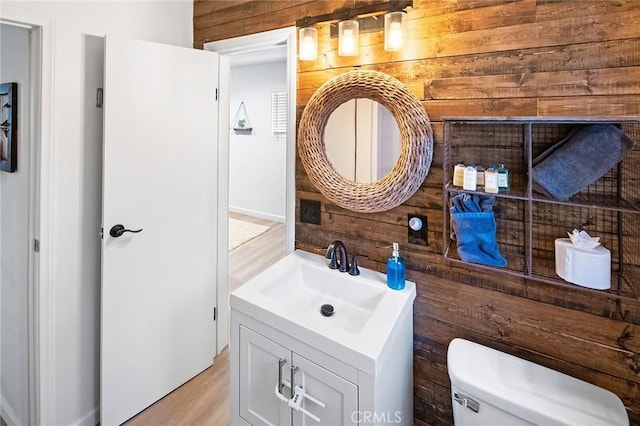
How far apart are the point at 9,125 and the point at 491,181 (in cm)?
215

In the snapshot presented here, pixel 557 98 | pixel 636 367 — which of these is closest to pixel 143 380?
pixel 636 367

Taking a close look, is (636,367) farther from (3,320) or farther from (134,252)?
(3,320)

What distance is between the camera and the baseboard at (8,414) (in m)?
1.68

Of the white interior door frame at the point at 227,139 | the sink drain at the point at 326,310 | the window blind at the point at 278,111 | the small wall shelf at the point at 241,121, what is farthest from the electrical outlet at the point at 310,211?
the small wall shelf at the point at 241,121

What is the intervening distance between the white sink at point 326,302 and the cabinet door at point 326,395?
0.10 meters

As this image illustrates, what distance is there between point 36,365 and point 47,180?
33.8 inches

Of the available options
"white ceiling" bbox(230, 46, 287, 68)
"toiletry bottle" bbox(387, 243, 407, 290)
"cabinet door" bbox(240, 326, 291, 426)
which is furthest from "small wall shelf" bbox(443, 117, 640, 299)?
"white ceiling" bbox(230, 46, 287, 68)

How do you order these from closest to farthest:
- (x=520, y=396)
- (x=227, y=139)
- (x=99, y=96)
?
1. (x=520, y=396)
2. (x=99, y=96)
3. (x=227, y=139)

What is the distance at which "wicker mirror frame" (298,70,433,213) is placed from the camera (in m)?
1.30

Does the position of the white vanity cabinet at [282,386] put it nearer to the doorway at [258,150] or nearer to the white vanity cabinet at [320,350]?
the white vanity cabinet at [320,350]

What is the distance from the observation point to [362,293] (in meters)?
1.42

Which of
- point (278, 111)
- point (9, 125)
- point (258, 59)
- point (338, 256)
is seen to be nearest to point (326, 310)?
point (338, 256)

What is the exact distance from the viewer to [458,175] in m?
1.19

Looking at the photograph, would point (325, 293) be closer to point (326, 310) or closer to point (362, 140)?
point (326, 310)
